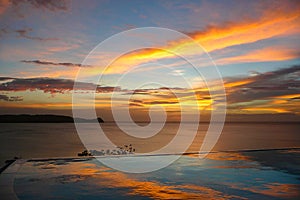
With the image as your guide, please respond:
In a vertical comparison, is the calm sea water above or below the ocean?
below

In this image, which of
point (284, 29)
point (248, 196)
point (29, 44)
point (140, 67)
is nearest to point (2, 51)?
point (29, 44)

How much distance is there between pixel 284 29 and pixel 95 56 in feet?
27.1

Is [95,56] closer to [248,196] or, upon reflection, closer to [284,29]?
[284,29]

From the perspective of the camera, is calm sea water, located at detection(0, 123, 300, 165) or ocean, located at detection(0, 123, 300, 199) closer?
ocean, located at detection(0, 123, 300, 199)

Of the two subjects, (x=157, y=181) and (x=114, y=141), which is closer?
(x=157, y=181)

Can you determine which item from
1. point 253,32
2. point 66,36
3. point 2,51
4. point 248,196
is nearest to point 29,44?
point 2,51

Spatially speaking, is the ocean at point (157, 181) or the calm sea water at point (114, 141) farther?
the calm sea water at point (114, 141)

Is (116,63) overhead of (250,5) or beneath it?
beneath

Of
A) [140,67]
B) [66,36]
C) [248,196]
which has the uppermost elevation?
[66,36]

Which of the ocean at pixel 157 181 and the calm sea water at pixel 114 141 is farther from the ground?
the ocean at pixel 157 181

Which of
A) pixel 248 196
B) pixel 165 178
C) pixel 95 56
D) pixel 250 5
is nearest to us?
pixel 248 196

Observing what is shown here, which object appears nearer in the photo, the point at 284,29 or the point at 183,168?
the point at 183,168

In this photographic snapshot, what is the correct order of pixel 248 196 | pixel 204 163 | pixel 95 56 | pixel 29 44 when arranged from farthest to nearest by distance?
1. pixel 29 44
2. pixel 95 56
3. pixel 204 163
4. pixel 248 196

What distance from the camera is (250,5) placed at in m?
10.4
